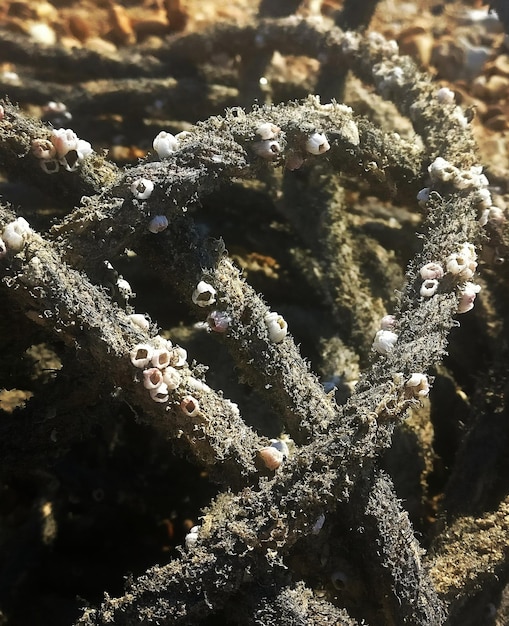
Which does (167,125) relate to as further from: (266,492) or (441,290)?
(266,492)

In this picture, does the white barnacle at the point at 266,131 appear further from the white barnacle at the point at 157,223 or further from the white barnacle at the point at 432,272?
the white barnacle at the point at 432,272

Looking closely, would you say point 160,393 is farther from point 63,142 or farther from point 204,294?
point 63,142

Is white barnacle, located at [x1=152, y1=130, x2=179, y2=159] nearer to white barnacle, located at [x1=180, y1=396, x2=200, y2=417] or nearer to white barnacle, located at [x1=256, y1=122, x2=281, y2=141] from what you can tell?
white barnacle, located at [x1=256, y1=122, x2=281, y2=141]

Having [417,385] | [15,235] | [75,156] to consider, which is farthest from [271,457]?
[75,156]

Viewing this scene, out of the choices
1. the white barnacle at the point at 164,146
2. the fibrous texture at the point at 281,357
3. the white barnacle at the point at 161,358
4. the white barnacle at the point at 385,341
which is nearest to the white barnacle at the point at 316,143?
the fibrous texture at the point at 281,357

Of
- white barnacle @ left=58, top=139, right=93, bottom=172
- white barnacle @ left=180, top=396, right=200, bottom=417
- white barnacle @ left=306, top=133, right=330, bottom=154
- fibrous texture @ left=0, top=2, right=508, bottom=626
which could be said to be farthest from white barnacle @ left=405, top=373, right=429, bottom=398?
white barnacle @ left=58, top=139, right=93, bottom=172

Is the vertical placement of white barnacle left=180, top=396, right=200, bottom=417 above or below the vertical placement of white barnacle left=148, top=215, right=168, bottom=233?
below
